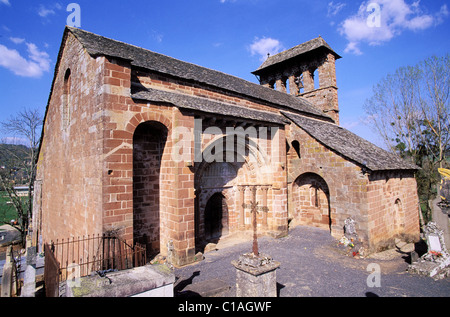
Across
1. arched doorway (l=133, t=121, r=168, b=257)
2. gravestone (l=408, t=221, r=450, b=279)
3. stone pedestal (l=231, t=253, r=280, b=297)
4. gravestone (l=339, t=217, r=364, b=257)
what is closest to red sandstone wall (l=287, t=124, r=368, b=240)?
gravestone (l=339, t=217, r=364, b=257)

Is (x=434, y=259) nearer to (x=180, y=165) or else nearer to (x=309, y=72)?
(x=180, y=165)

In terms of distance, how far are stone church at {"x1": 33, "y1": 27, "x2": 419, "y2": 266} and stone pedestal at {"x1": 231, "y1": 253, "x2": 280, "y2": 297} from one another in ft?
6.68

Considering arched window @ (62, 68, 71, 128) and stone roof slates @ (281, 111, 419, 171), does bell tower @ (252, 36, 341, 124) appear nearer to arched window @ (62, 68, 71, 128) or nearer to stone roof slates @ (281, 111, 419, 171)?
stone roof slates @ (281, 111, 419, 171)

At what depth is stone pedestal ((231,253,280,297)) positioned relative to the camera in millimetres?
4844

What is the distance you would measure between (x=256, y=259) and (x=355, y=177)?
23.4 feet

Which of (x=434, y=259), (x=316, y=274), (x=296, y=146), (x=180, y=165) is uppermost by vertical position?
(x=296, y=146)

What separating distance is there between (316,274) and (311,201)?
6.16m

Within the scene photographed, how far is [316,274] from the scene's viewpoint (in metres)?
7.15

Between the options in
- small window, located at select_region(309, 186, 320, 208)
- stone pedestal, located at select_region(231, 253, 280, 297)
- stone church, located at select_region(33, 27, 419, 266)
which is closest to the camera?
stone pedestal, located at select_region(231, 253, 280, 297)

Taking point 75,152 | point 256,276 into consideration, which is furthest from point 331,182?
point 75,152
